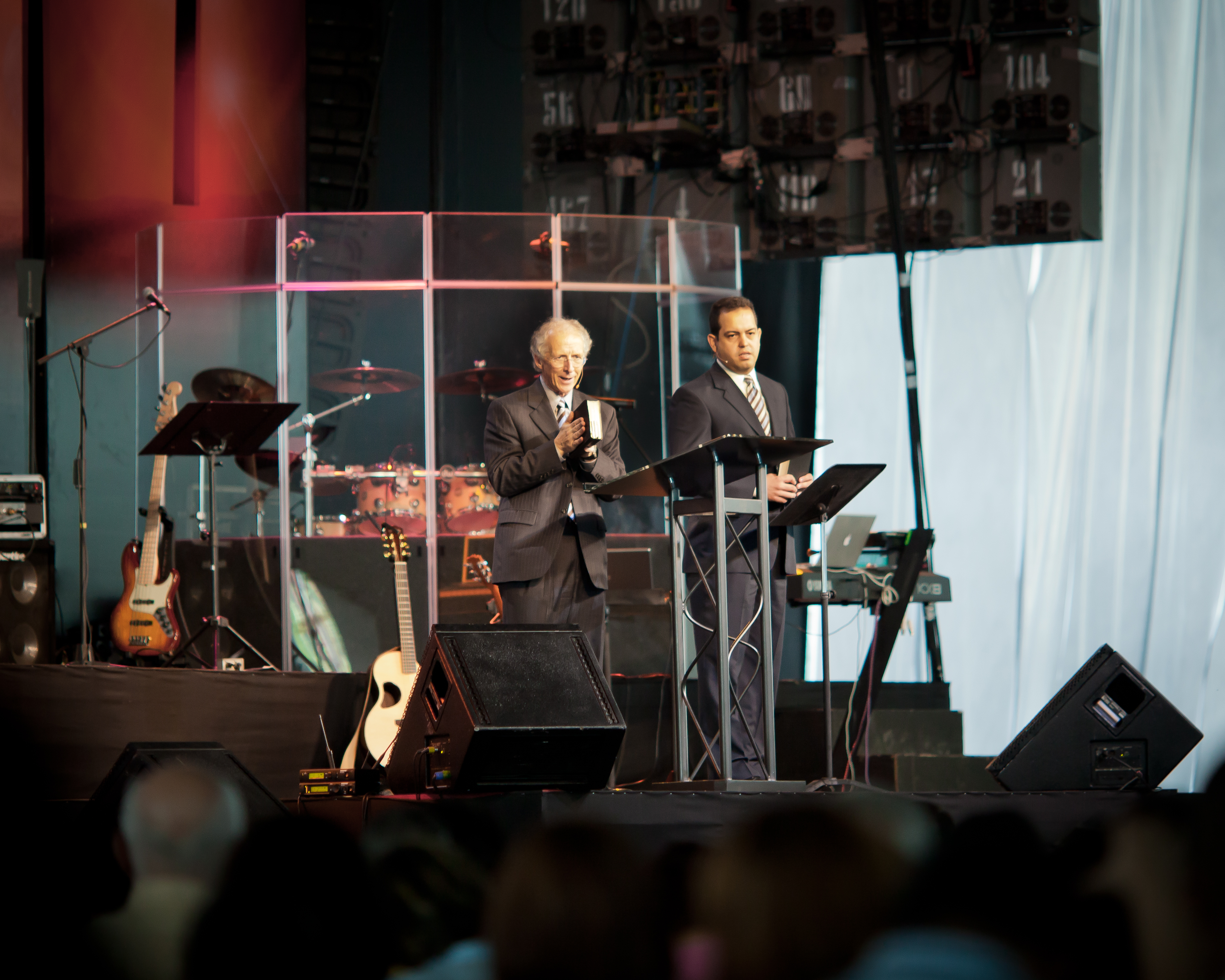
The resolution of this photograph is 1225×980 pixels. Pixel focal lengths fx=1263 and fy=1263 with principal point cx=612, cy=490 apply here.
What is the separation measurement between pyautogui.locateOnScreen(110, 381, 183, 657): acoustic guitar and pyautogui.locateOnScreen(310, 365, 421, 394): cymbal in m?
1.07

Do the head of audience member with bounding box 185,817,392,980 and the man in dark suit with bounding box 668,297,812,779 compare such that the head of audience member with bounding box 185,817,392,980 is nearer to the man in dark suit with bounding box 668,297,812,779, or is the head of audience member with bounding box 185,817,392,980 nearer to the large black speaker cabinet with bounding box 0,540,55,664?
the man in dark suit with bounding box 668,297,812,779

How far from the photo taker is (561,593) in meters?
3.84

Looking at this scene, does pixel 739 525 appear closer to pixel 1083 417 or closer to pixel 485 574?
pixel 485 574

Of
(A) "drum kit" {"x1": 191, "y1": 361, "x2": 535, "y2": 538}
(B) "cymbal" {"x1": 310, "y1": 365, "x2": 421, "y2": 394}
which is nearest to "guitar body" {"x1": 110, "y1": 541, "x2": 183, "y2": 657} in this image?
(A) "drum kit" {"x1": 191, "y1": 361, "x2": 535, "y2": 538}

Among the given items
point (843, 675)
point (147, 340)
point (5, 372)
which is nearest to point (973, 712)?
point (843, 675)

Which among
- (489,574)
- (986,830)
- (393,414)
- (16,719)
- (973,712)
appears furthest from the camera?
(973,712)

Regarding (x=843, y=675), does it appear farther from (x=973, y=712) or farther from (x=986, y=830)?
(x=986, y=830)

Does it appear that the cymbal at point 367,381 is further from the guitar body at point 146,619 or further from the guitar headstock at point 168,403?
the guitar body at point 146,619

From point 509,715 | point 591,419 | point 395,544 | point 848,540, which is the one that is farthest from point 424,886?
point 395,544

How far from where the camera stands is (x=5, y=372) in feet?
22.5

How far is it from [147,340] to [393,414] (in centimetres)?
140

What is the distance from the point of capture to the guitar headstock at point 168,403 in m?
6.39

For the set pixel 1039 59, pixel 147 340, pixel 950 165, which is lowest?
pixel 147 340

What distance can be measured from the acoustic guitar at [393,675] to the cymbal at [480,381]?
55.6 inches
